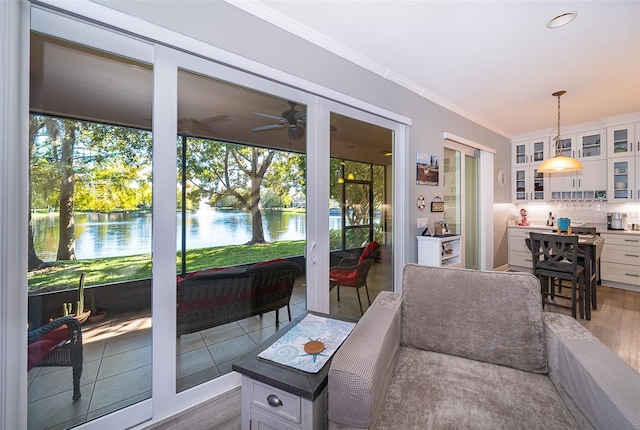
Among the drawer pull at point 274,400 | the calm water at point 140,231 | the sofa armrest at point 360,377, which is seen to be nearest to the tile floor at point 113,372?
the calm water at point 140,231

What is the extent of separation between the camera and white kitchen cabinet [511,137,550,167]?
197 inches

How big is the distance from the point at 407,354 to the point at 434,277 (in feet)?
1.50

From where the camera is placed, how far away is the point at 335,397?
3.27ft

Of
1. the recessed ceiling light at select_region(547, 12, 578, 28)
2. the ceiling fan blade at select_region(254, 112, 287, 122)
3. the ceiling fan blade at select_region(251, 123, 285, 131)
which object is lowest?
the ceiling fan blade at select_region(251, 123, 285, 131)

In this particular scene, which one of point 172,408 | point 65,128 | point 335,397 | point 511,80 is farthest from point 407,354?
point 511,80

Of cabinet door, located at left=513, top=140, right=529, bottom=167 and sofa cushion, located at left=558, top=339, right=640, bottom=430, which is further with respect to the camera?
cabinet door, located at left=513, top=140, right=529, bottom=167

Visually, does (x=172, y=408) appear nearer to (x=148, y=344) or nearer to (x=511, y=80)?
(x=148, y=344)

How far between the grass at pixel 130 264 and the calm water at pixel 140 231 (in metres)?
0.04

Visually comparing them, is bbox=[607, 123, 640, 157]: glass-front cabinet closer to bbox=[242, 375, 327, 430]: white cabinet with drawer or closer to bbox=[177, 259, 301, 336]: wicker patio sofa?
bbox=[177, 259, 301, 336]: wicker patio sofa

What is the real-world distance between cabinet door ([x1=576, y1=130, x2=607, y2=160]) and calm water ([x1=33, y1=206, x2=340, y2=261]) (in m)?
5.43

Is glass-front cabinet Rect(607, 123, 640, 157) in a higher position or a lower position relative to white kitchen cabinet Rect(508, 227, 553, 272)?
higher

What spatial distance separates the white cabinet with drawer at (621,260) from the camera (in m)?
3.93

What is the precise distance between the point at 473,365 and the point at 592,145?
5.43m

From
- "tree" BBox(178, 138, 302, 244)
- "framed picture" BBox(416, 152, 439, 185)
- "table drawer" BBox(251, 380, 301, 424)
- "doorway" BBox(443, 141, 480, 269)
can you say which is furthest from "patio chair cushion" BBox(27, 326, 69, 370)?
"doorway" BBox(443, 141, 480, 269)
